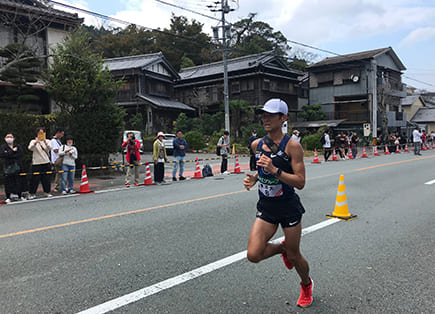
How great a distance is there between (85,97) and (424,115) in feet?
183

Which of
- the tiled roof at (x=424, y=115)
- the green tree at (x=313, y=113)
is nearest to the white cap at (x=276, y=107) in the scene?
the green tree at (x=313, y=113)

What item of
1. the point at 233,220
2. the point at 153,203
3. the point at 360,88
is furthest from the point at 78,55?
the point at 360,88

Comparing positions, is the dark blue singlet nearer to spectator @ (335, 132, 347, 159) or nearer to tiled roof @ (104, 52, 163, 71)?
spectator @ (335, 132, 347, 159)

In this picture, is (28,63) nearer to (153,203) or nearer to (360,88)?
(153,203)

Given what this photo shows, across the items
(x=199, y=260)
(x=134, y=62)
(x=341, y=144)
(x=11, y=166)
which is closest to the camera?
(x=199, y=260)

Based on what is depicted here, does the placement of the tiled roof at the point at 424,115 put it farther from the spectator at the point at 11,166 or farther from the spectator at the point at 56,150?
the spectator at the point at 11,166

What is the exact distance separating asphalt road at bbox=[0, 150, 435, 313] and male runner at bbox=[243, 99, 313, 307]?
50 centimetres

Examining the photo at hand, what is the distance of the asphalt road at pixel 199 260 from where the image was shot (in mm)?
3418

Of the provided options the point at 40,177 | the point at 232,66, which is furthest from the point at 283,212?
the point at 232,66

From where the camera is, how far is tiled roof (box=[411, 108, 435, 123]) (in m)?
53.4

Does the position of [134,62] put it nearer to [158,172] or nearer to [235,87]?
[235,87]

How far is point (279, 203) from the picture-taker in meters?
3.31

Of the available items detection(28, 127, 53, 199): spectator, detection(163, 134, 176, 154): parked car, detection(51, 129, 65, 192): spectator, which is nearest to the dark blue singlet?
detection(28, 127, 53, 199): spectator

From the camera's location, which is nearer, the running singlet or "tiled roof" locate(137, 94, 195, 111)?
the running singlet
